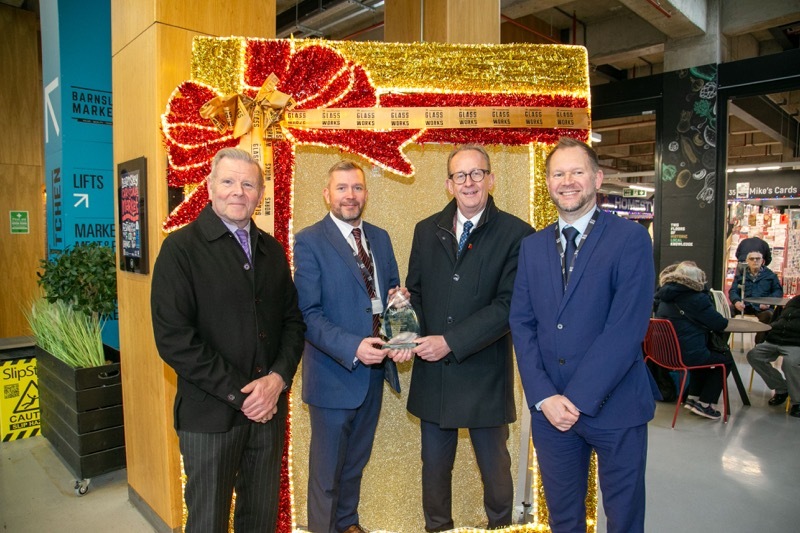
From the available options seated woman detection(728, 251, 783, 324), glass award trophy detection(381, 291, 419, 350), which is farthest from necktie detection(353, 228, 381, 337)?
seated woman detection(728, 251, 783, 324)

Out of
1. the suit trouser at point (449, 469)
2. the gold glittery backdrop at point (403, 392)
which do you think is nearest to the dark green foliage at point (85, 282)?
the gold glittery backdrop at point (403, 392)

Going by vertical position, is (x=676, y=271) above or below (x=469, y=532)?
above

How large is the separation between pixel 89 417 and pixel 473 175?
3133 millimetres

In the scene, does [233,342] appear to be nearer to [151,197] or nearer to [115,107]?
[151,197]

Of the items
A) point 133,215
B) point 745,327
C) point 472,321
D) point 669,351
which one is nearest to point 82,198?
point 133,215

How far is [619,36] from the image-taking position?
8.38 metres

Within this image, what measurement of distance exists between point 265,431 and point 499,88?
196cm

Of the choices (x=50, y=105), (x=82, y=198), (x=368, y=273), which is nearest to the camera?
(x=368, y=273)

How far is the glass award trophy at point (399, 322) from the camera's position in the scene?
2.31m

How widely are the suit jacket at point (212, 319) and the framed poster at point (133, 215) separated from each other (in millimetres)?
1187

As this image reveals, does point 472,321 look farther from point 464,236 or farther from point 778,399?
point 778,399

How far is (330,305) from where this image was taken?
2.48m

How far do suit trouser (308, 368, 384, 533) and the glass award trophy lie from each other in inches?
10.2

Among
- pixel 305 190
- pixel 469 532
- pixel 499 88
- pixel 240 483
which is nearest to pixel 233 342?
pixel 240 483
